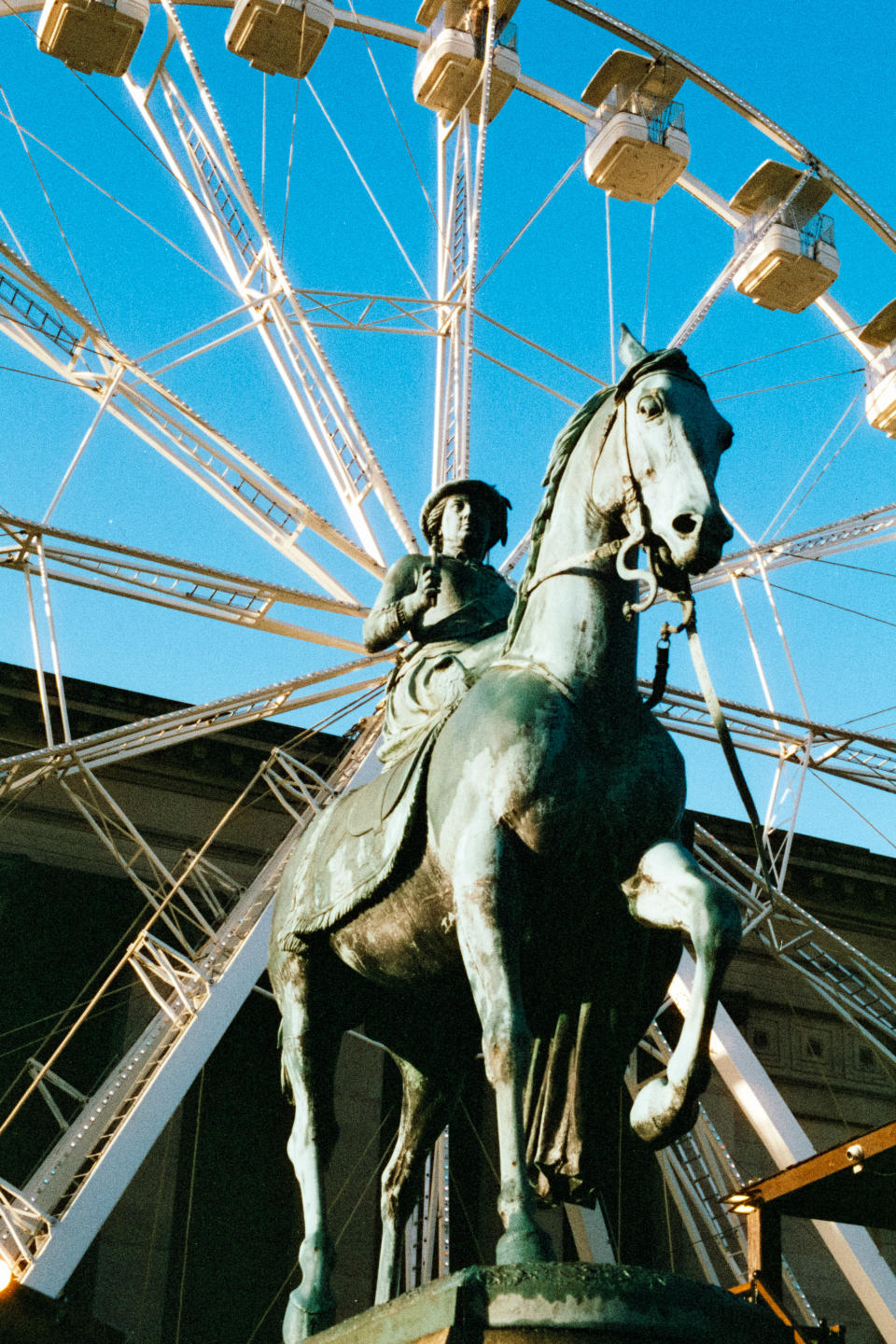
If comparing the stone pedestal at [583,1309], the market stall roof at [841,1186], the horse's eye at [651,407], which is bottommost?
the stone pedestal at [583,1309]

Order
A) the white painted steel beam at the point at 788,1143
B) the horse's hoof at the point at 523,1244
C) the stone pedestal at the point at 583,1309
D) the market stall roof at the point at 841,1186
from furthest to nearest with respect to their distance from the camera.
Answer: the white painted steel beam at the point at 788,1143
the market stall roof at the point at 841,1186
the horse's hoof at the point at 523,1244
the stone pedestal at the point at 583,1309

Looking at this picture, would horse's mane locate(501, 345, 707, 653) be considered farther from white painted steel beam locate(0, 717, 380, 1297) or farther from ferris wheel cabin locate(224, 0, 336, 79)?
ferris wheel cabin locate(224, 0, 336, 79)

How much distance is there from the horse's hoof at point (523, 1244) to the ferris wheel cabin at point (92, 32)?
683 inches

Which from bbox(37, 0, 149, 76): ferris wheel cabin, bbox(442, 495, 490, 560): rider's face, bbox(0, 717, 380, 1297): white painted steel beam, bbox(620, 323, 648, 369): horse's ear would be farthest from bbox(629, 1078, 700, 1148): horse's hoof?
bbox(37, 0, 149, 76): ferris wheel cabin

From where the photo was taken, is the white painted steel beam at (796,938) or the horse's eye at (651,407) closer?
the horse's eye at (651,407)

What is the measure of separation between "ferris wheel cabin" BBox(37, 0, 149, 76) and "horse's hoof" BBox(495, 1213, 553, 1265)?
17.4 m

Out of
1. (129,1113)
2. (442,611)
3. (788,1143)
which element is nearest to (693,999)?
(442,611)

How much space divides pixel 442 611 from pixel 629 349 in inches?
56.2

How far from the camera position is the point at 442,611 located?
20.1 ft

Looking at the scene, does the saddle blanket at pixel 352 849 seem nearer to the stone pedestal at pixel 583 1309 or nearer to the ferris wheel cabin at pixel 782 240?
the stone pedestal at pixel 583 1309

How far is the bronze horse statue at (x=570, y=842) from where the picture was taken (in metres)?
4.44

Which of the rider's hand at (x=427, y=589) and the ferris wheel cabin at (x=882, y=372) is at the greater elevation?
the ferris wheel cabin at (x=882, y=372)

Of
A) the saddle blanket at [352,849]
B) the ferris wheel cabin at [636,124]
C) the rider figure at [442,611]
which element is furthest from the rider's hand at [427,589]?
the ferris wheel cabin at [636,124]

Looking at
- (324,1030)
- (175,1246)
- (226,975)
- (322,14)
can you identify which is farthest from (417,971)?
(322,14)
